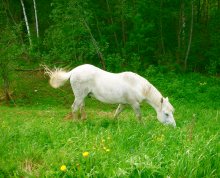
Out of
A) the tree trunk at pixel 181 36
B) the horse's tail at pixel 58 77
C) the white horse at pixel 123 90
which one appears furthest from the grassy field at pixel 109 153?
the tree trunk at pixel 181 36

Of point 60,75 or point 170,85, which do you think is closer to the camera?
point 60,75

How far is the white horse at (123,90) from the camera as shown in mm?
11062

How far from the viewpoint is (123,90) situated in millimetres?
11227

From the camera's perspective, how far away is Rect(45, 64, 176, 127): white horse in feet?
36.3

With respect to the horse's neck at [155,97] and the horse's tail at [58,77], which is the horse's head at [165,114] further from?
the horse's tail at [58,77]

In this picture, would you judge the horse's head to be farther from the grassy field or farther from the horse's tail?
the horse's tail

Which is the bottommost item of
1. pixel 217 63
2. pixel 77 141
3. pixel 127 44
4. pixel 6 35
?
pixel 217 63

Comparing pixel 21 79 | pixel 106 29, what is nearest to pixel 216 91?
pixel 106 29

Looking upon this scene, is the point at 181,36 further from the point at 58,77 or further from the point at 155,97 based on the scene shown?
the point at 155,97

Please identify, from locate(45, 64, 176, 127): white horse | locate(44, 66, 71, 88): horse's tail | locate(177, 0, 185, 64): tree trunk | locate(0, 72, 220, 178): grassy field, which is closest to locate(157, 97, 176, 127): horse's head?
locate(45, 64, 176, 127): white horse

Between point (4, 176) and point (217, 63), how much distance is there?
24.6m

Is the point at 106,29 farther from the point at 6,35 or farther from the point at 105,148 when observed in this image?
the point at 105,148

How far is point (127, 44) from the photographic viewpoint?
2773 cm

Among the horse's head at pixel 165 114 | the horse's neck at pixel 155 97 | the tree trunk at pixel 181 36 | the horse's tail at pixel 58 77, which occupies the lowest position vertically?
the tree trunk at pixel 181 36
